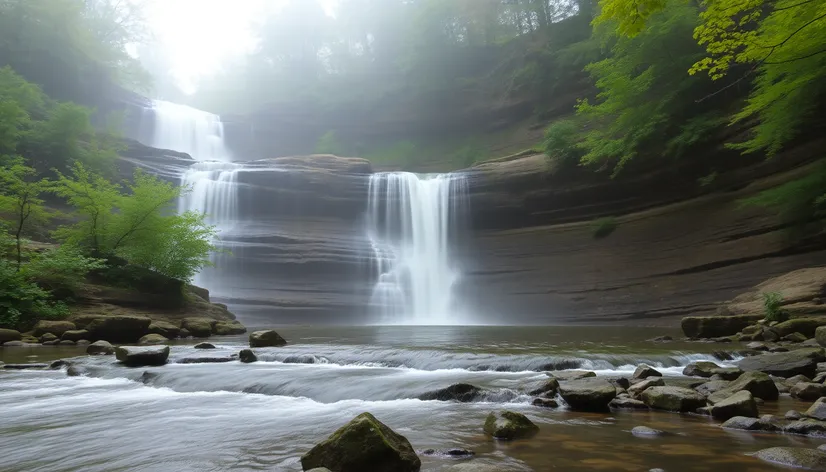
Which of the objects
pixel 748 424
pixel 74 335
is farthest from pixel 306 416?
pixel 74 335

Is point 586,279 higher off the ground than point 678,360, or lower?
higher

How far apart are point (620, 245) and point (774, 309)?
11.1 meters

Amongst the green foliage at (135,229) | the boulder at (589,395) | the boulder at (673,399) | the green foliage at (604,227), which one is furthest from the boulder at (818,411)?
the green foliage at (604,227)

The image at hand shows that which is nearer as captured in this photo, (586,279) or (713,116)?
(713,116)

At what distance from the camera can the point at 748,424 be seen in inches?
170

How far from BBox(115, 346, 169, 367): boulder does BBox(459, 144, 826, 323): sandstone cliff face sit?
55.2 ft

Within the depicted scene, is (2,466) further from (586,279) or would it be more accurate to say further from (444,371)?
(586,279)

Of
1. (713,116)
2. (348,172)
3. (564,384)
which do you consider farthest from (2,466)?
(348,172)

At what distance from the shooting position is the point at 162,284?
17359mm

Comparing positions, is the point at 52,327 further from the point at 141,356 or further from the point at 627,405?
the point at 627,405

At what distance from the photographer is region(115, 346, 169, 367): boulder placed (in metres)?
9.20

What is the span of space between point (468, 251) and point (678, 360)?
18.8 meters

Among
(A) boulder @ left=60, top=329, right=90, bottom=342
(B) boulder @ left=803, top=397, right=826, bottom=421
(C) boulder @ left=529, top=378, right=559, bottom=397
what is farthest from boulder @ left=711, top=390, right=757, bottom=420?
(A) boulder @ left=60, top=329, right=90, bottom=342

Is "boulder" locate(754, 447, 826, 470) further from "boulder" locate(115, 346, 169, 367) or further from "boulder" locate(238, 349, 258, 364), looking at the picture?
"boulder" locate(115, 346, 169, 367)
